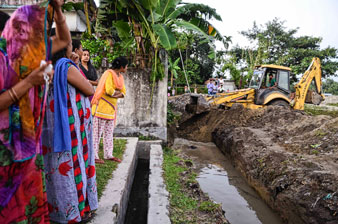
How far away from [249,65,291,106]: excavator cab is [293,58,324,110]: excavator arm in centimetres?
41

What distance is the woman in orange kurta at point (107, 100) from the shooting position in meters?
3.72

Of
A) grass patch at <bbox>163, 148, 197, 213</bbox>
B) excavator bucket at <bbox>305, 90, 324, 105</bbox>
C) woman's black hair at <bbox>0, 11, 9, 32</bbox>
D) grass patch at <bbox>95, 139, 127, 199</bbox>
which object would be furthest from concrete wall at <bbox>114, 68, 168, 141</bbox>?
excavator bucket at <bbox>305, 90, 324, 105</bbox>

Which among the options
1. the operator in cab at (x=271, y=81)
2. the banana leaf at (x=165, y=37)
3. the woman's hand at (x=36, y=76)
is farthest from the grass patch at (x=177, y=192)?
the operator in cab at (x=271, y=81)

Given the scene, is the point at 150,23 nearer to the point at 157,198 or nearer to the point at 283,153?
the point at 283,153

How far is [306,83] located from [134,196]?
9124mm

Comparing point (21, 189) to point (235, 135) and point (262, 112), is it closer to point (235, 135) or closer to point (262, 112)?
point (235, 135)

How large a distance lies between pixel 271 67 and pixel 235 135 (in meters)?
4.53

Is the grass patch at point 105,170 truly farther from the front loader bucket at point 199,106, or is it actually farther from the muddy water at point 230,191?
the front loader bucket at point 199,106

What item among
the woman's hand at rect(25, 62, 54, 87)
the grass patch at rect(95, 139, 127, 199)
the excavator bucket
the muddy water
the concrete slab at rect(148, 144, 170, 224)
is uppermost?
the woman's hand at rect(25, 62, 54, 87)

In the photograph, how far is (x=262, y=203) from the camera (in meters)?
4.11

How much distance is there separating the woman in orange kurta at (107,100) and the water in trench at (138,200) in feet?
2.60

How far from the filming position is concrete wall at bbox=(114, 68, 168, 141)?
6.10 metres

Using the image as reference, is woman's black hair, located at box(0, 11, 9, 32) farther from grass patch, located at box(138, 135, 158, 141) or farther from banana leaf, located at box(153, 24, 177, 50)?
grass patch, located at box(138, 135, 158, 141)

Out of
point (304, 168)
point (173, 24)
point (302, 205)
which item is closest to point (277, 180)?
point (304, 168)
